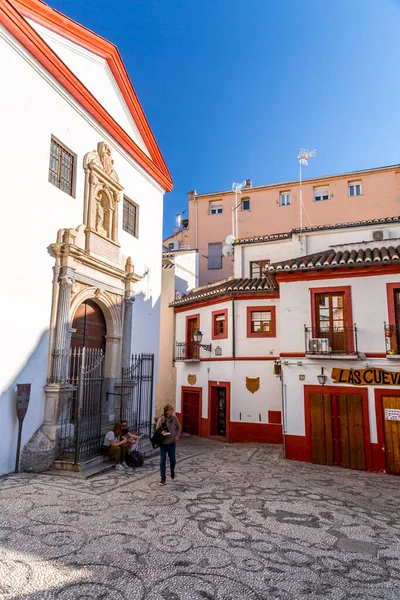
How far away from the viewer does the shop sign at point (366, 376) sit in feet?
35.0

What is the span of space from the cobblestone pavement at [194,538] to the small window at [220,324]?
26.4ft

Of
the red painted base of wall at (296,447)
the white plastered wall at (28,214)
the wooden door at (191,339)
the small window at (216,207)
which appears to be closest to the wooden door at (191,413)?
the wooden door at (191,339)

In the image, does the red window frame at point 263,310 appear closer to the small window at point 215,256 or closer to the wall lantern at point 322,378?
the wall lantern at point 322,378

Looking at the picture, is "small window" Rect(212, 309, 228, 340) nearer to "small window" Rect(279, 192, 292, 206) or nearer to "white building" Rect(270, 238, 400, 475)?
"white building" Rect(270, 238, 400, 475)

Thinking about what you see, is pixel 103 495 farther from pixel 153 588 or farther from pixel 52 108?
pixel 52 108

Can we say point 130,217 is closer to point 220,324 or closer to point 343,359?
point 220,324

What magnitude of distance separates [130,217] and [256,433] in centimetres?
927

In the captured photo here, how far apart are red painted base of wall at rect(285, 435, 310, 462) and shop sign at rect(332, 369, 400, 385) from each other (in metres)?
2.03

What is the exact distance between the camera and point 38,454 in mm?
8172

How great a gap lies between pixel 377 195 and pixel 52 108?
20498 mm

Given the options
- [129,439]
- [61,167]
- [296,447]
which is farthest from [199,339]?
[61,167]

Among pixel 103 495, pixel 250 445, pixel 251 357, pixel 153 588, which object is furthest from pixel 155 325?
pixel 153 588

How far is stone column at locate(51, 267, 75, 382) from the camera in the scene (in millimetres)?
8836

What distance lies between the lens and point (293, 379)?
11.8 meters
